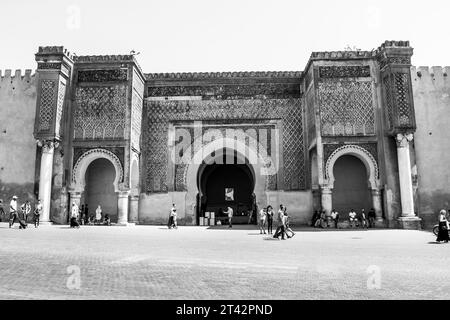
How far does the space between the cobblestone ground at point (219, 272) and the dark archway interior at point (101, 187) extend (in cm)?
831

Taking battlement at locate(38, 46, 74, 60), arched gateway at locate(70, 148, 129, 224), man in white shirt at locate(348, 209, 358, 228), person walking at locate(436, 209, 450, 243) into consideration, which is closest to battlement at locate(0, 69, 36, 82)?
battlement at locate(38, 46, 74, 60)

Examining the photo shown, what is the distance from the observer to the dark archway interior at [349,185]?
15.8 m

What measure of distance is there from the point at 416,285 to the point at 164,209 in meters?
12.4

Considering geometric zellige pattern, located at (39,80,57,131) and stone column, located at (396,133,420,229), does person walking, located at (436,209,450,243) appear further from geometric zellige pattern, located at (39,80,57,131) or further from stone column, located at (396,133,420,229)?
geometric zellige pattern, located at (39,80,57,131)

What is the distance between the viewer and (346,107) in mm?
14812

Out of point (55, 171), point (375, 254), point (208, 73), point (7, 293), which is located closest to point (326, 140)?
point (208, 73)

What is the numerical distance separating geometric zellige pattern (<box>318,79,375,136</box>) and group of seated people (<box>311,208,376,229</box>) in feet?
9.81

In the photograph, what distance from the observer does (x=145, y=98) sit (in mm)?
16812

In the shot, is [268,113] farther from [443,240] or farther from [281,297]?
[281,297]

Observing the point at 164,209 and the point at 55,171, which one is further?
the point at 164,209

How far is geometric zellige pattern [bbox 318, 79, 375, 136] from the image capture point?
14656 millimetres

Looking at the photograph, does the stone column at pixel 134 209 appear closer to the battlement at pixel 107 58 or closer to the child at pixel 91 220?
the child at pixel 91 220
